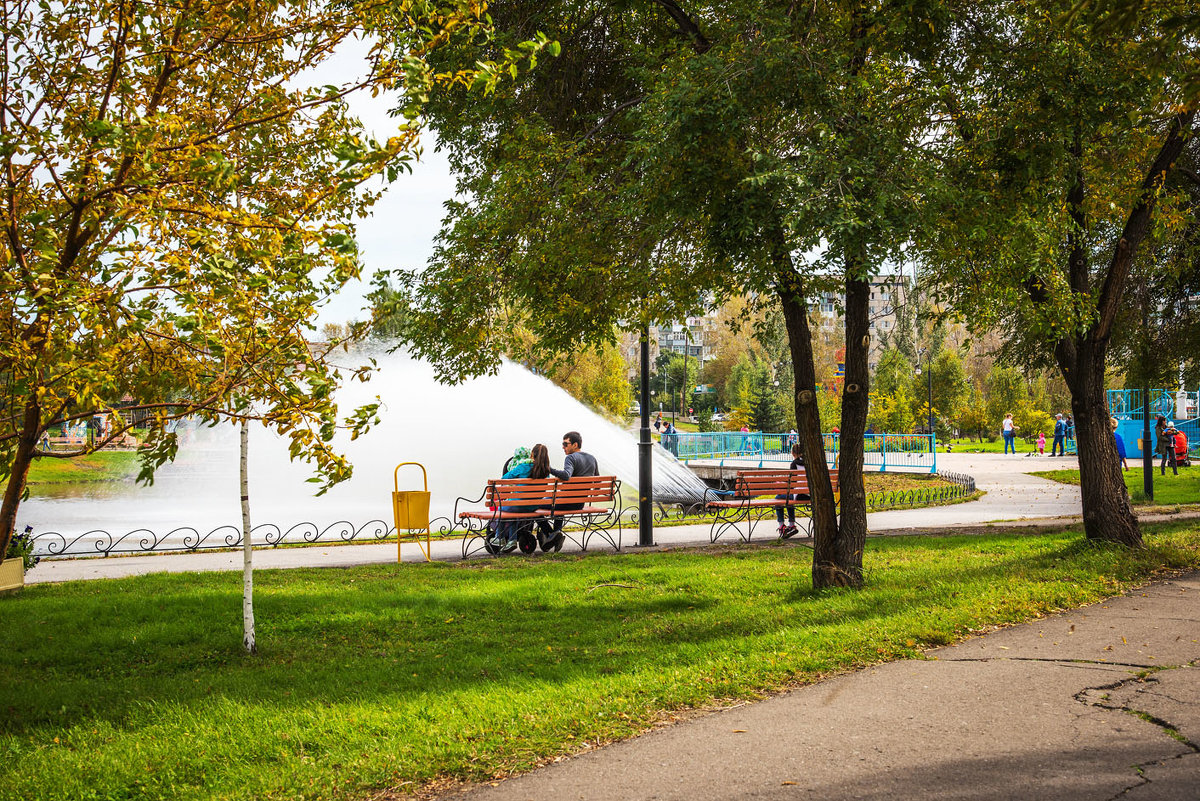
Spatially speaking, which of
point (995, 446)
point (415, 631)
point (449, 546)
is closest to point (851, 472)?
point (415, 631)

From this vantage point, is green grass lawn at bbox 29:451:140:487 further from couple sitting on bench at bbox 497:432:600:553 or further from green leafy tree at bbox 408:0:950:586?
green leafy tree at bbox 408:0:950:586

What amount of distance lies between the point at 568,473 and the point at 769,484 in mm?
2931

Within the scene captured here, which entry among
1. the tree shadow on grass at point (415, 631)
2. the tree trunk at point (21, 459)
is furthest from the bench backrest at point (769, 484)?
the tree trunk at point (21, 459)

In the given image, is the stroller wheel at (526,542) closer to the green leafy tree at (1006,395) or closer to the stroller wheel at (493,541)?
the stroller wheel at (493,541)

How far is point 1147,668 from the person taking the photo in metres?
5.73

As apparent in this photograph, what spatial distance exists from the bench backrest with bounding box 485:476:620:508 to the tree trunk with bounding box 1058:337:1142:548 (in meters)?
5.59

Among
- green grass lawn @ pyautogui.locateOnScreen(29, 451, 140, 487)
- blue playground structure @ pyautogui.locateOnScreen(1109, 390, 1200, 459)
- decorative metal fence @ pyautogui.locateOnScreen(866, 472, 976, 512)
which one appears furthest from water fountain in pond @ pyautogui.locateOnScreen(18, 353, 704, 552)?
blue playground structure @ pyautogui.locateOnScreen(1109, 390, 1200, 459)

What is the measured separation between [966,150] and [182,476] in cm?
1662

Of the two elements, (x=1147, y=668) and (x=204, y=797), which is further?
(x=1147, y=668)

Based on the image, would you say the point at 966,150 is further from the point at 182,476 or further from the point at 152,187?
the point at 182,476

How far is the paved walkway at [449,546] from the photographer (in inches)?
475

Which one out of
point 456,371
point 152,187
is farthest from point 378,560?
point 152,187

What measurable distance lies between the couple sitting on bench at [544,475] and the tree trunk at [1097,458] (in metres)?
6.00

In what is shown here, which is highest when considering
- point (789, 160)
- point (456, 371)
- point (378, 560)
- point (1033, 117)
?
point (1033, 117)
